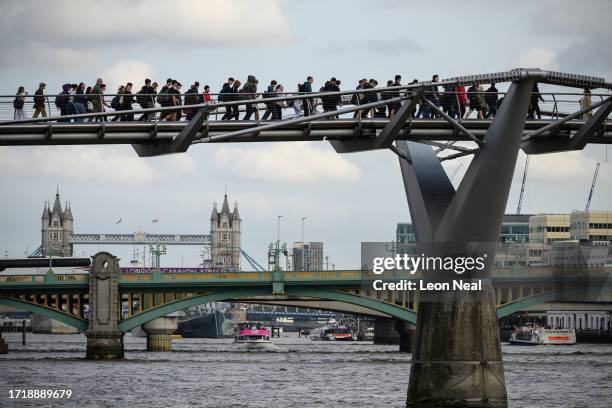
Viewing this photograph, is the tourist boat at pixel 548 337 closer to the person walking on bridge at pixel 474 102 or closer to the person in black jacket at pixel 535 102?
the person in black jacket at pixel 535 102

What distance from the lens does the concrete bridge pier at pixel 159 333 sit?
138250 mm

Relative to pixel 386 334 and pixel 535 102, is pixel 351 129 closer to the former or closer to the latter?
pixel 535 102

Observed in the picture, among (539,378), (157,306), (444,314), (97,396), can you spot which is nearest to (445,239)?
(444,314)

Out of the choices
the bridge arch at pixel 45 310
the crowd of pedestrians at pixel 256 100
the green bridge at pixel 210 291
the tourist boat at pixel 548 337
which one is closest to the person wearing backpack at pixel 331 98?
the crowd of pedestrians at pixel 256 100

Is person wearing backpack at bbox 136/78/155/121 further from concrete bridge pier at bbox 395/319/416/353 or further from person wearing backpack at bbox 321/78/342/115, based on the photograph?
concrete bridge pier at bbox 395/319/416/353

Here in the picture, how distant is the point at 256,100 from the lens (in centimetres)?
4738

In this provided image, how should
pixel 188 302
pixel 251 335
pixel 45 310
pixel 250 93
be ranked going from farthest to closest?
pixel 251 335 → pixel 188 302 → pixel 45 310 → pixel 250 93

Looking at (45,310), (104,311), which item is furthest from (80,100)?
(45,310)

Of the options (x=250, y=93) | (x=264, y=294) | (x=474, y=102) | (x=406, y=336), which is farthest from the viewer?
(x=406, y=336)

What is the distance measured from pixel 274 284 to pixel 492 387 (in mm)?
62996

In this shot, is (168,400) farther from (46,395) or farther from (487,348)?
(487,348)

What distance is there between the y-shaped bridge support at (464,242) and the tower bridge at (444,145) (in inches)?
1.4

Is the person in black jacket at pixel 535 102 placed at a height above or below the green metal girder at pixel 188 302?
above

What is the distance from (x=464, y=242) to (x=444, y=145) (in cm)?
391
